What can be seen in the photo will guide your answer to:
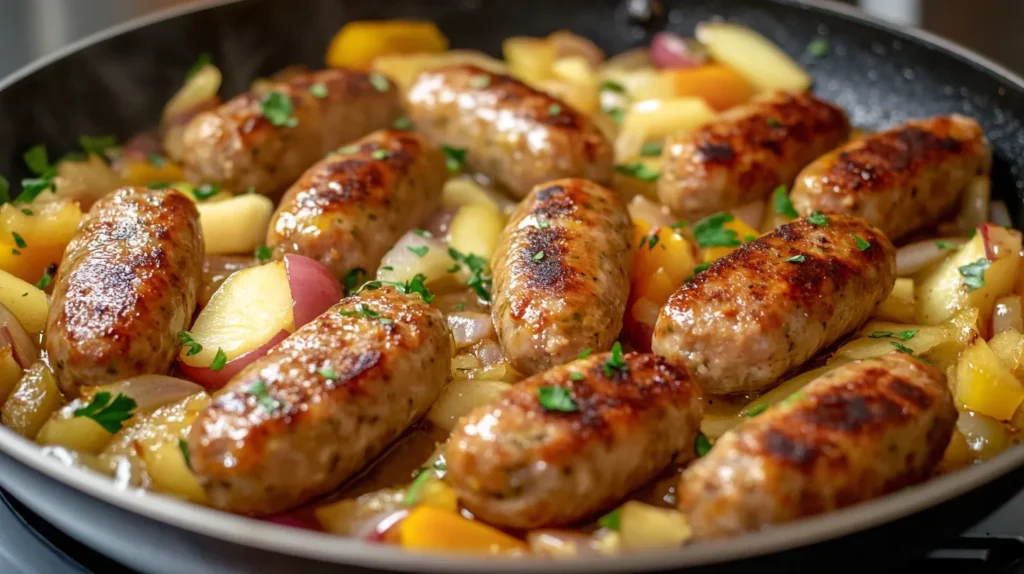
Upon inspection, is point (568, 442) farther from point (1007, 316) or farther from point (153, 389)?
point (1007, 316)

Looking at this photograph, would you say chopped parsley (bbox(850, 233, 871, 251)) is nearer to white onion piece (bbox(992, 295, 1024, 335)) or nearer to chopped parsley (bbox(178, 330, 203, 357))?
white onion piece (bbox(992, 295, 1024, 335))

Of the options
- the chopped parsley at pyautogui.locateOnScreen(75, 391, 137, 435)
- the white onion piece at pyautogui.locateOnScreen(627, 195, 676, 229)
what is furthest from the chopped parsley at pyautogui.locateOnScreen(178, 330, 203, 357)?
the white onion piece at pyautogui.locateOnScreen(627, 195, 676, 229)

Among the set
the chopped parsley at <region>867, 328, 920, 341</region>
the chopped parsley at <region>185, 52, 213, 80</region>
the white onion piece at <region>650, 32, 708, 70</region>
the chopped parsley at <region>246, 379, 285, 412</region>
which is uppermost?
the chopped parsley at <region>185, 52, 213, 80</region>

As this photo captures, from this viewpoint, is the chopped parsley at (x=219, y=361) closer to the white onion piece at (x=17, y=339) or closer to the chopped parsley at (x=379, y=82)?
the white onion piece at (x=17, y=339)

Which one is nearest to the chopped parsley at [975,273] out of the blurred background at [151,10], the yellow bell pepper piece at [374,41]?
the blurred background at [151,10]

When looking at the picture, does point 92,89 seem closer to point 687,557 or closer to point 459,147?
point 459,147

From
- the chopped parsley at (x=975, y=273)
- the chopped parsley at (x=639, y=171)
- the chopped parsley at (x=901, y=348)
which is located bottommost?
the chopped parsley at (x=901, y=348)

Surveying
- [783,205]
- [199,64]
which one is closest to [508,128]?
[783,205]
